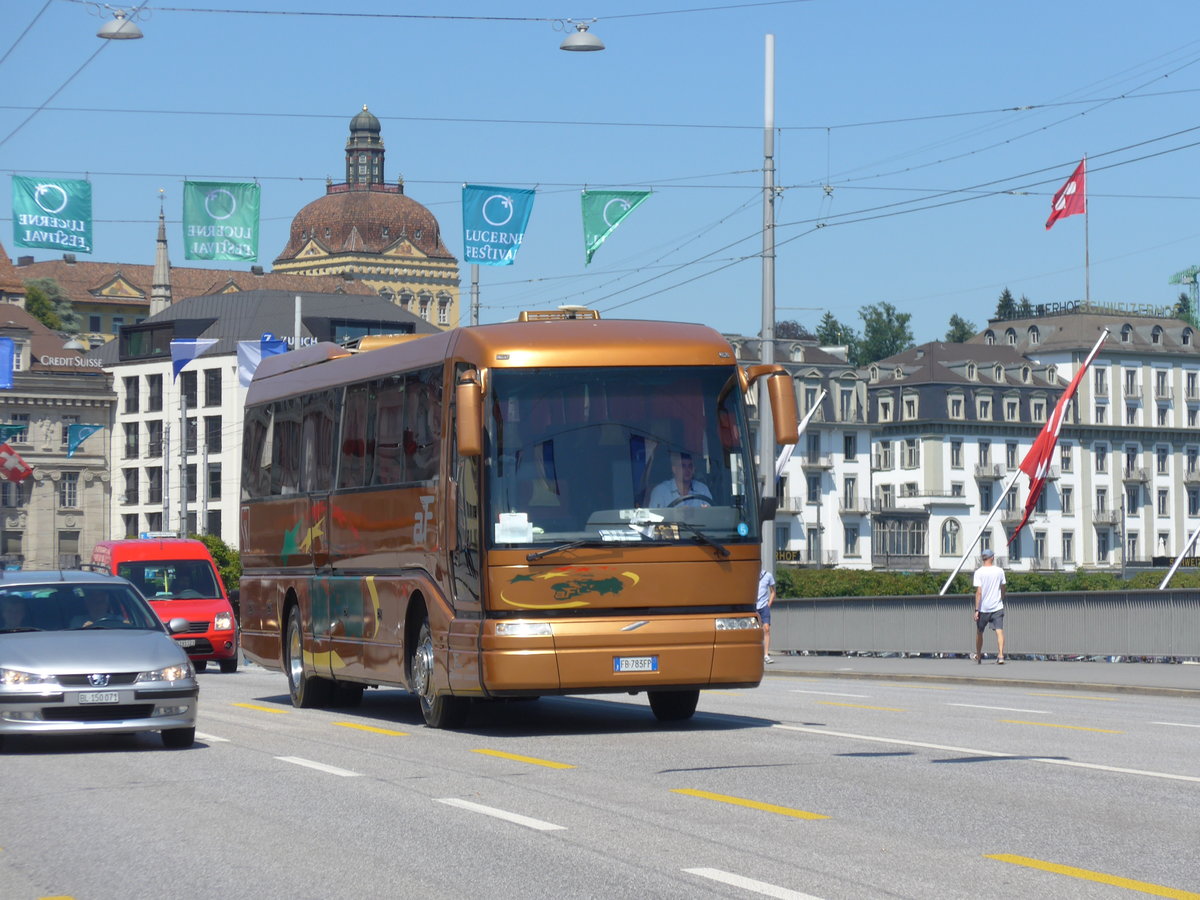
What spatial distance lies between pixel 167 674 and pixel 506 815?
5083mm

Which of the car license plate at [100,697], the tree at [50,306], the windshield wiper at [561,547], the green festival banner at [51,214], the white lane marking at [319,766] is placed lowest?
the white lane marking at [319,766]

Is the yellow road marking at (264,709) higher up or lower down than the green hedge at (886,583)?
higher up

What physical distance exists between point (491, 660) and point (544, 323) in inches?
116

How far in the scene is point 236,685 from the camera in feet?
91.4

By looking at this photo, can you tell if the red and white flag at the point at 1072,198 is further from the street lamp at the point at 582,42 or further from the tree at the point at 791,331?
the tree at the point at 791,331

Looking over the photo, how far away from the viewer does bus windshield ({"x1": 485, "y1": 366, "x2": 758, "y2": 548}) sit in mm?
16484

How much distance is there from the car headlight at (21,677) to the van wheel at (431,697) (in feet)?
11.2

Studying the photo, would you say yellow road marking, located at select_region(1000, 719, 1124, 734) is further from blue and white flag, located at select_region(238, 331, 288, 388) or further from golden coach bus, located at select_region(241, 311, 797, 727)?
blue and white flag, located at select_region(238, 331, 288, 388)

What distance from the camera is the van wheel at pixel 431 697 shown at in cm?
1758

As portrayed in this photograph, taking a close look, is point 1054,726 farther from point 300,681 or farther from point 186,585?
point 186,585

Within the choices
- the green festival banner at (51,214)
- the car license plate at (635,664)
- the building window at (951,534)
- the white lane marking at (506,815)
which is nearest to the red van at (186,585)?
the green festival banner at (51,214)

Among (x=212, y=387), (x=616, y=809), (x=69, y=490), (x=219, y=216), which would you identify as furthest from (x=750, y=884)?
(x=69, y=490)

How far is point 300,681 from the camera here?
70.7ft

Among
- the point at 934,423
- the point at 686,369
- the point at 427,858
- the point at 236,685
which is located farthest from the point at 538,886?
the point at 934,423
